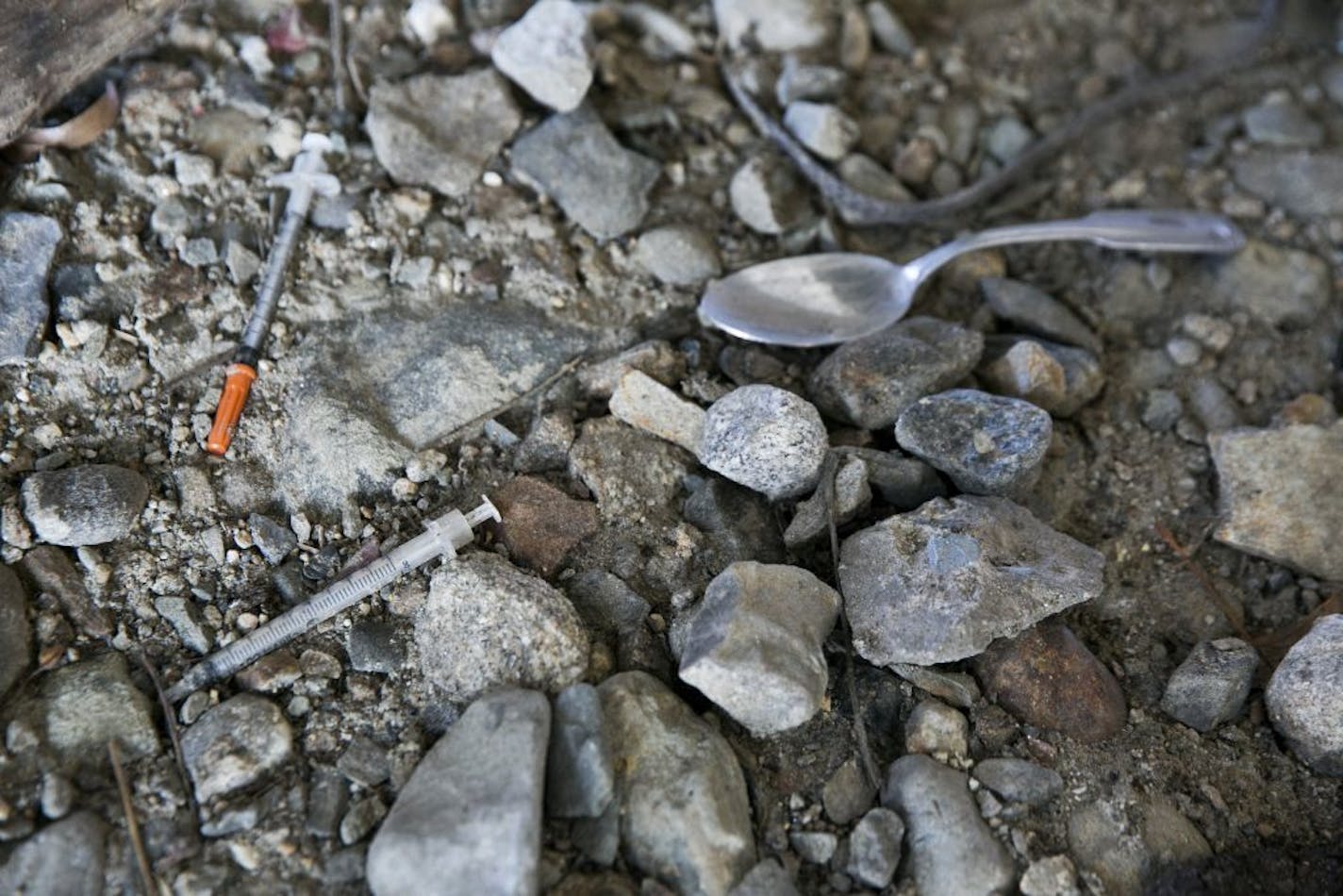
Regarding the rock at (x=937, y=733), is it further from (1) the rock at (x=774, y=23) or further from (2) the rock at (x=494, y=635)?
(1) the rock at (x=774, y=23)

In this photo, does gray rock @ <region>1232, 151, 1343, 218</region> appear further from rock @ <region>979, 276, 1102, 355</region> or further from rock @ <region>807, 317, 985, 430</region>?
rock @ <region>807, 317, 985, 430</region>

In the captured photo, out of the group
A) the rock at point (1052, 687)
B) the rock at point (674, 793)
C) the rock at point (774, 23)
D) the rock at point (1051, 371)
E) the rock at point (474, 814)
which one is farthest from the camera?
the rock at point (774, 23)

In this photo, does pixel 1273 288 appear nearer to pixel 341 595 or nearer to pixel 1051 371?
pixel 1051 371

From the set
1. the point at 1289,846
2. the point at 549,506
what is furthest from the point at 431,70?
the point at 1289,846

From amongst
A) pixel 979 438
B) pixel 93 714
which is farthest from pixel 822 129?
pixel 93 714

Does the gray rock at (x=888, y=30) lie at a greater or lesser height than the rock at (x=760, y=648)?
greater

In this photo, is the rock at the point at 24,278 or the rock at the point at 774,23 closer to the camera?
the rock at the point at 24,278

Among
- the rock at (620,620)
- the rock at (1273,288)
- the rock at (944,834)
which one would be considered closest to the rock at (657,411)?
the rock at (620,620)
